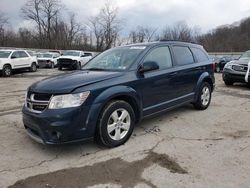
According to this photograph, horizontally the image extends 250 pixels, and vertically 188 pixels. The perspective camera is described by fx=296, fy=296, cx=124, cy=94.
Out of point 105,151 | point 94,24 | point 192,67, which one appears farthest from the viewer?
point 94,24

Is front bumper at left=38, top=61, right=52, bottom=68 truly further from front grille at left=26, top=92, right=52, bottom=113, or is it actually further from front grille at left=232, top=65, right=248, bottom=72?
front grille at left=26, top=92, right=52, bottom=113

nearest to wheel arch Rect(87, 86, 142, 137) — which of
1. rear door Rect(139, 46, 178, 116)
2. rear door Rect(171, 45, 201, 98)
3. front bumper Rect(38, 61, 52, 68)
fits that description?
rear door Rect(139, 46, 178, 116)

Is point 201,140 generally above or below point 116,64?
below

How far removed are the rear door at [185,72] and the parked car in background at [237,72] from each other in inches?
194

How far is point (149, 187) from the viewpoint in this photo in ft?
11.5

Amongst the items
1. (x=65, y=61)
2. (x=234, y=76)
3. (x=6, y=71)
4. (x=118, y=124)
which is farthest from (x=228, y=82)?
(x=65, y=61)

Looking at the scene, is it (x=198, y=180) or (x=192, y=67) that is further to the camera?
(x=192, y=67)

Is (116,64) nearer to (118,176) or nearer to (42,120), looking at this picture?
(42,120)

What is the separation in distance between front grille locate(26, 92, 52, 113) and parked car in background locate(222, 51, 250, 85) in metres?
8.63

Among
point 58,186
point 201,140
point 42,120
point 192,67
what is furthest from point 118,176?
point 192,67

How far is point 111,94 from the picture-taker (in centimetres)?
459

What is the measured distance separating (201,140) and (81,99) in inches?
87.6

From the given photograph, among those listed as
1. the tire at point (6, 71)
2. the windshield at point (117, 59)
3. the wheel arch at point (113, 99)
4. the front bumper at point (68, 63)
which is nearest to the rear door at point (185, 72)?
the windshield at point (117, 59)

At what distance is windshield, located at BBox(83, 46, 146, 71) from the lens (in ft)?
17.6
